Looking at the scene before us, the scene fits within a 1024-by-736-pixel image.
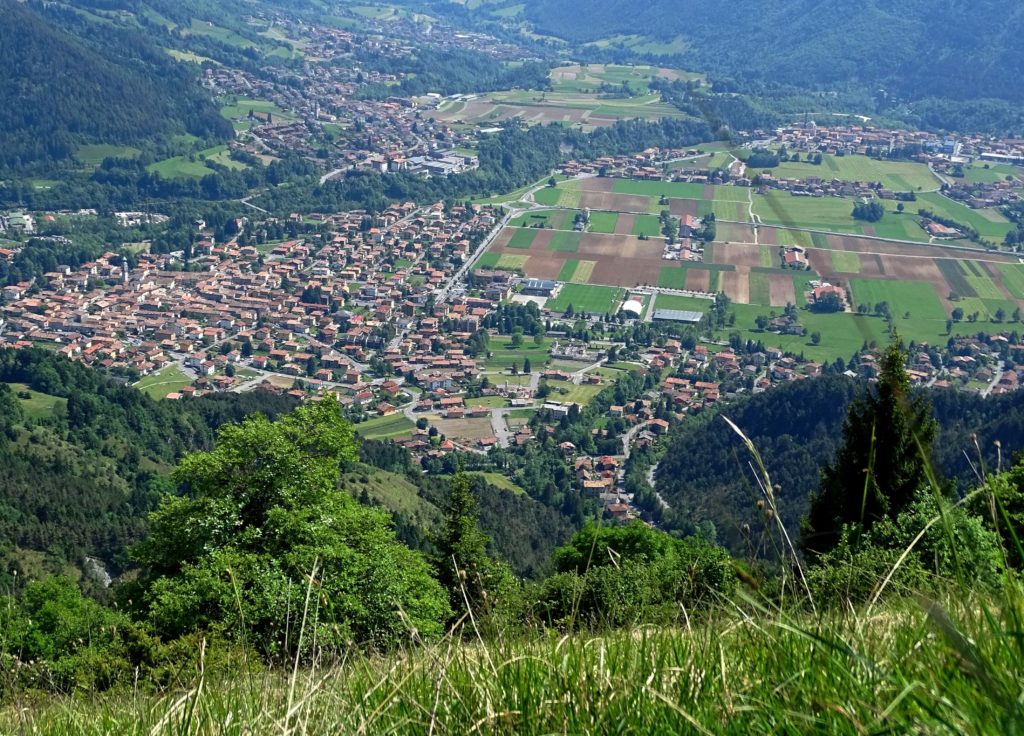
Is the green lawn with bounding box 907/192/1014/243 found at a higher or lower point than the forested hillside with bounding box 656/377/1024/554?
higher

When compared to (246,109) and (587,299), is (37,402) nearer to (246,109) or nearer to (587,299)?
(587,299)

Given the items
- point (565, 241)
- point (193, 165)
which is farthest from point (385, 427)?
point (193, 165)

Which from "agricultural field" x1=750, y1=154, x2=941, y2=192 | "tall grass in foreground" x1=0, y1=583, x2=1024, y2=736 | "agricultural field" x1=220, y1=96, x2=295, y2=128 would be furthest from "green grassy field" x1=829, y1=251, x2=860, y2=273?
"tall grass in foreground" x1=0, y1=583, x2=1024, y2=736

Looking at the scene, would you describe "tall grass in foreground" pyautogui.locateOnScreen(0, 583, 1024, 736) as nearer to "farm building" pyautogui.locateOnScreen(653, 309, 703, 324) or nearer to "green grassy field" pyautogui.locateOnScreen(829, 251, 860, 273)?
"farm building" pyautogui.locateOnScreen(653, 309, 703, 324)

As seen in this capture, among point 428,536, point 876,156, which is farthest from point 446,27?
point 428,536

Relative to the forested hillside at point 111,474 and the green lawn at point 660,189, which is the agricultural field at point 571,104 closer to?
the green lawn at point 660,189

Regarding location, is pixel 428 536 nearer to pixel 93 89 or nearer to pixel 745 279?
pixel 745 279
